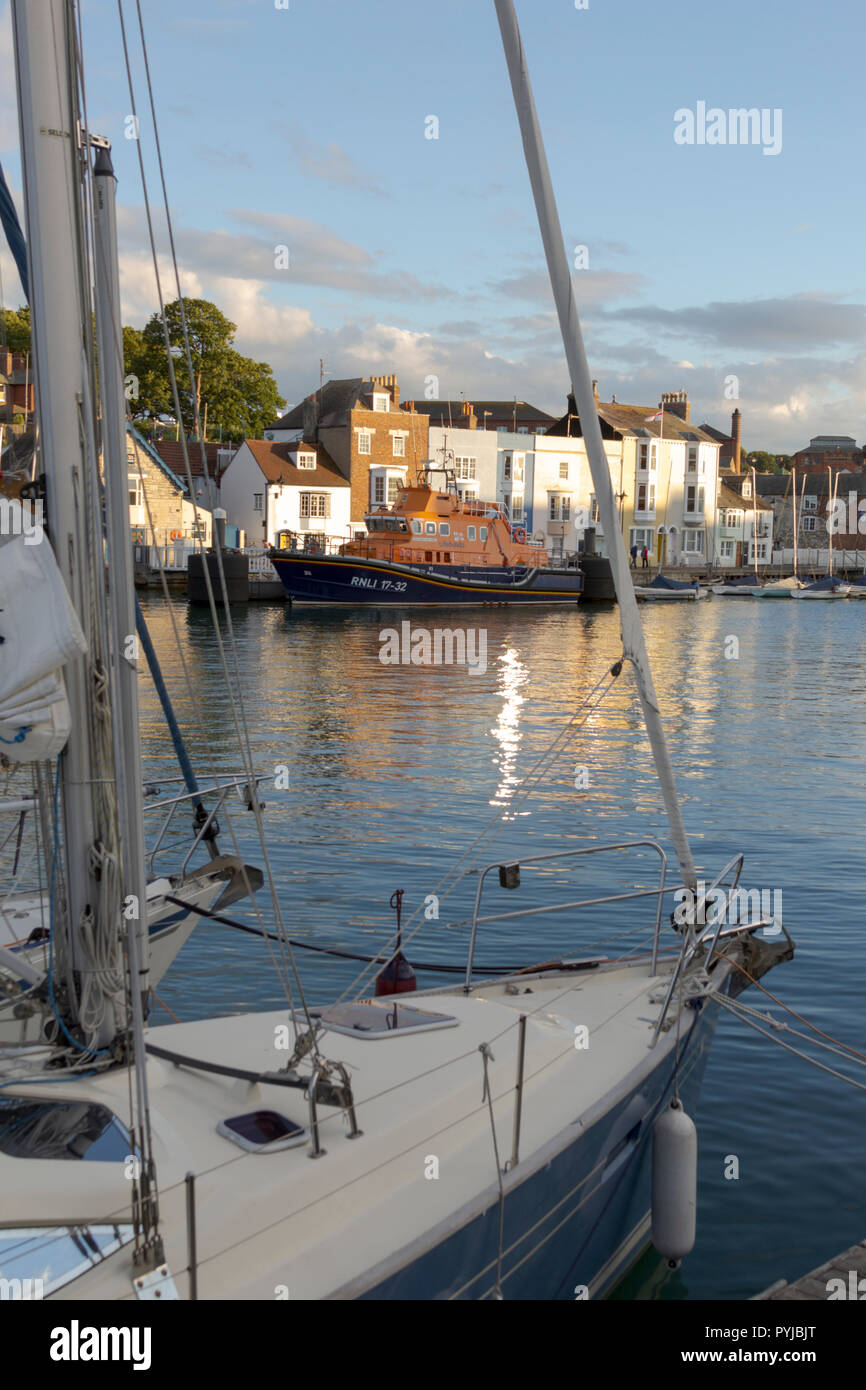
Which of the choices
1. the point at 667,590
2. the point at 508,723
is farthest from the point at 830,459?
the point at 508,723

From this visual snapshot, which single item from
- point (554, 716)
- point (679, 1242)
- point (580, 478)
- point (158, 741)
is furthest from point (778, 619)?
point (679, 1242)

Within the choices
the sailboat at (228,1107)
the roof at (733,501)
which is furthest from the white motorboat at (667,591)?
the sailboat at (228,1107)

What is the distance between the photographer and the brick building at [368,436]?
75.2m

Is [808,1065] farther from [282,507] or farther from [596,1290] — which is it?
[282,507]

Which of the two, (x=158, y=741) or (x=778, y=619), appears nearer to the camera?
(x=158, y=741)

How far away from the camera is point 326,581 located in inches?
2357

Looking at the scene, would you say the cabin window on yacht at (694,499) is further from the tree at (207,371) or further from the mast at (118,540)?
the mast at (118,540)

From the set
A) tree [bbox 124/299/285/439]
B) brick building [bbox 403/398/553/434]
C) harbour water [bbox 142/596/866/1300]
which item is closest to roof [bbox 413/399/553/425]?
brick building [bbox 403/398/553/434]

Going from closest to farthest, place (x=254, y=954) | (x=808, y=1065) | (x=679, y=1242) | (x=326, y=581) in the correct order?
(x=679, y=1242) → (x=808, y=1065) → (x=254, y=954) → (x=326, y=581)

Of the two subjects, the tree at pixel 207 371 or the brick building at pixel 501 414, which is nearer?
the tree at pixel 207 371

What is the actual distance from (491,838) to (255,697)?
1504 cm

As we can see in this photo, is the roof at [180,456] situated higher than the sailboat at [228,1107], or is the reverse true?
the roof at [180,456]

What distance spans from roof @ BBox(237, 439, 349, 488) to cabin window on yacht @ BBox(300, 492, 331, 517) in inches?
21.6

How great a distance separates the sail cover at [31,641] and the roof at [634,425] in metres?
85.2
